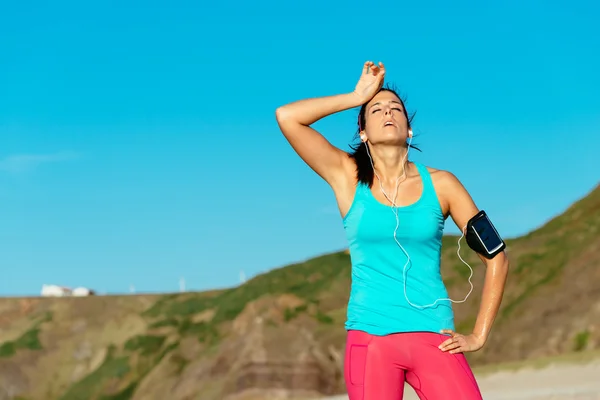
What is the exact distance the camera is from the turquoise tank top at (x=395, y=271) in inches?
183

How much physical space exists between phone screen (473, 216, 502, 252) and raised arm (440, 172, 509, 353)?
75 mm

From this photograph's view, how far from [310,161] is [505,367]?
898 inches

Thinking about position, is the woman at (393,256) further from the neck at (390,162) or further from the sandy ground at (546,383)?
the sandy ground at (546,383)

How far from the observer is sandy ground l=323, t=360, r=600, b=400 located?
57.9 feet

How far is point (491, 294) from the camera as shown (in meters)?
4.84

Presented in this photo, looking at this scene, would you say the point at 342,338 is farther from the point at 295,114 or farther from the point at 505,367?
the point at 295,114

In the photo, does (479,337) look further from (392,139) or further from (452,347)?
(392,139)

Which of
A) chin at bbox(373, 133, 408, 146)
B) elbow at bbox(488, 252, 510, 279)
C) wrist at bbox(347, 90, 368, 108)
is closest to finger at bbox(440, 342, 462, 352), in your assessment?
elbow at bbox(488, 252, 510, 279)

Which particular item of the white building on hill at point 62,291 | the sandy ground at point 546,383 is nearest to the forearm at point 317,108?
the sandy ground at point 546,383

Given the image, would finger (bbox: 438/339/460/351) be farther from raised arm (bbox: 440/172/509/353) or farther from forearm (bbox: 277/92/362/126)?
forearm (bbox: 277/92/362/126)

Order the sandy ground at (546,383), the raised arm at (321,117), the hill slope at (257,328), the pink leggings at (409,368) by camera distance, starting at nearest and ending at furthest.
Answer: the pink leggings at (409,368), the raised arm at (321,117), the sandy ground at (546,383), the hill slope at (257,328)

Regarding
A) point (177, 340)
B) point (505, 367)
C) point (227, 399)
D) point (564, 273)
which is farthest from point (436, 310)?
point (177, 340)

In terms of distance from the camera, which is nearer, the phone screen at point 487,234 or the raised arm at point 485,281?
the raised arm at point 485,281

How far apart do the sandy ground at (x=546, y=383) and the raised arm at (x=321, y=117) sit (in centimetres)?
1246
